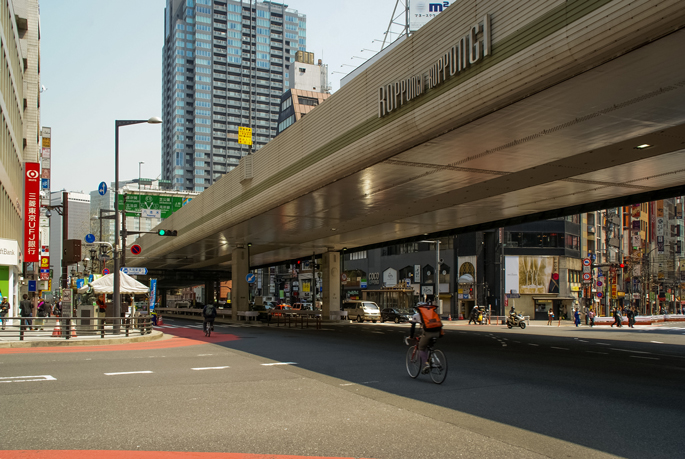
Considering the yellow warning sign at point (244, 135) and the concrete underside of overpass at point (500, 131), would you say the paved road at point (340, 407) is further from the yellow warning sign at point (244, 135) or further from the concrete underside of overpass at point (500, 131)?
the yellow warning sign at point (244, 135)

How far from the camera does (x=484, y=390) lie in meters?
12.2

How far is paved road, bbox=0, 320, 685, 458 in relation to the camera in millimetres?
7641

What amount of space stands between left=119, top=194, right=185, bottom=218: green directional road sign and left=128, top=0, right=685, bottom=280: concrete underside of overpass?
23.8 feet

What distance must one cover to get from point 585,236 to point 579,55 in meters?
68.0

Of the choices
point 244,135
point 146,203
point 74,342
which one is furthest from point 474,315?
point 74,342

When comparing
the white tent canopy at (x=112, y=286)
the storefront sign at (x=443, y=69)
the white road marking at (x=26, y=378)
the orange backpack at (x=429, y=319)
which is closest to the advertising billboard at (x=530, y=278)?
the white tent canopy at (x=112, y=286)

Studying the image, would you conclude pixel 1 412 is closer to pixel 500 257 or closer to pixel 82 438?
pixel 82 438

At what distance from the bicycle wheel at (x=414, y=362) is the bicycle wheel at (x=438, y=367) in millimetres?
529

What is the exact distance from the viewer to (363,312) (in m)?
55.2

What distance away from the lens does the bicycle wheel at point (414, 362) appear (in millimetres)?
13680

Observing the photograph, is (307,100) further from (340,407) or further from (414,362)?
(340,407)

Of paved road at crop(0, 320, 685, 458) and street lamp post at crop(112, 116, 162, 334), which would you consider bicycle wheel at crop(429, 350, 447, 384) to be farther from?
street lamp post at crop(112, 116, 162, 334)

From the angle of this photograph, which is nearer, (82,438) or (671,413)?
(82,438)

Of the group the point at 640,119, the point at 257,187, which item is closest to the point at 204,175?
the point at 257,187
